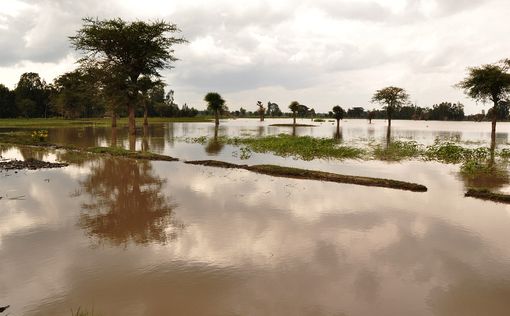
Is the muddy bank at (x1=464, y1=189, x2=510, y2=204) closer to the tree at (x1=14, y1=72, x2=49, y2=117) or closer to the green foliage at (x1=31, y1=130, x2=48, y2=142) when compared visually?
the green foliage at (x1=31, y1=130, x2=48, y2=142)

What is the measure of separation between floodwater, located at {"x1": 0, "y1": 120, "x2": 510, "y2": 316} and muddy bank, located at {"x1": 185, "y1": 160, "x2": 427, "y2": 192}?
3.11 feet

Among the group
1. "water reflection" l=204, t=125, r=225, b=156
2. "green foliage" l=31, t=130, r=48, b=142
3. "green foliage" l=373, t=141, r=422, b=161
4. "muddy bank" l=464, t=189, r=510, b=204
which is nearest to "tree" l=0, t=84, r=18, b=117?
"green foliage" l=31, t=130, r=48, b=142

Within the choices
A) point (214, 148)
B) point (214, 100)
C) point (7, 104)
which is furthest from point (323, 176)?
point (7, 104)

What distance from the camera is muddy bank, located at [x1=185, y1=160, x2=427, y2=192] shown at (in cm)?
1794

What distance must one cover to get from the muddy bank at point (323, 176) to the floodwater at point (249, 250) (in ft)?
3.11

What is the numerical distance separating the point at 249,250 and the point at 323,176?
11460 mm

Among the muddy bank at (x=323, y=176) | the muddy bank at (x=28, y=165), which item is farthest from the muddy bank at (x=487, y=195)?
the muddy bank at (x=28, y=165)

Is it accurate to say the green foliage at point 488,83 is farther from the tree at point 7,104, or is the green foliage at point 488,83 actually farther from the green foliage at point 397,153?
the tree at point 7,104

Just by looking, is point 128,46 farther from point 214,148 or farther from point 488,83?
point 488,83

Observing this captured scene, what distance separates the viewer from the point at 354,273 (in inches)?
332

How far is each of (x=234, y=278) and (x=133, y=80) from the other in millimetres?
34977

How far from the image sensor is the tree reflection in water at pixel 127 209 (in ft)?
35.9

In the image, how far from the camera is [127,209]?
13.9 m

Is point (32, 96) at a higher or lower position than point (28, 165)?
higher
